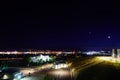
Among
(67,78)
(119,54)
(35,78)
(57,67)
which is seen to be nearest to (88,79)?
A: (67,78)

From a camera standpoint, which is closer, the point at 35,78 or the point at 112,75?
the point at 112,75

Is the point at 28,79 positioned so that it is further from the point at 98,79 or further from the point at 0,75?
the point at 98,79

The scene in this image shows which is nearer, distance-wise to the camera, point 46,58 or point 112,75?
point 112,75

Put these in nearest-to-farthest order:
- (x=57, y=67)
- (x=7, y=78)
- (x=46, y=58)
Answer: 1. (x=7, y=78)
2. (x=57, y=67)
3. (x=46, y=58)

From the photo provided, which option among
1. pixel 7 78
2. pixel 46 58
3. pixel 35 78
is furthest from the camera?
pixel 46 58

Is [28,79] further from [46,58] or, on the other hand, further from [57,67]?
[46,58]

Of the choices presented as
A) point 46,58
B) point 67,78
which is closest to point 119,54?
point 67,78

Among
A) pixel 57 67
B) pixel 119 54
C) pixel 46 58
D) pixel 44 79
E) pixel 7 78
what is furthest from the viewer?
pixel 46 58

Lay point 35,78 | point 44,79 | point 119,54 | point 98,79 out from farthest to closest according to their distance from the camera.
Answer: point 119,54 < point 35,78 < point 44,79 < point 98,79
